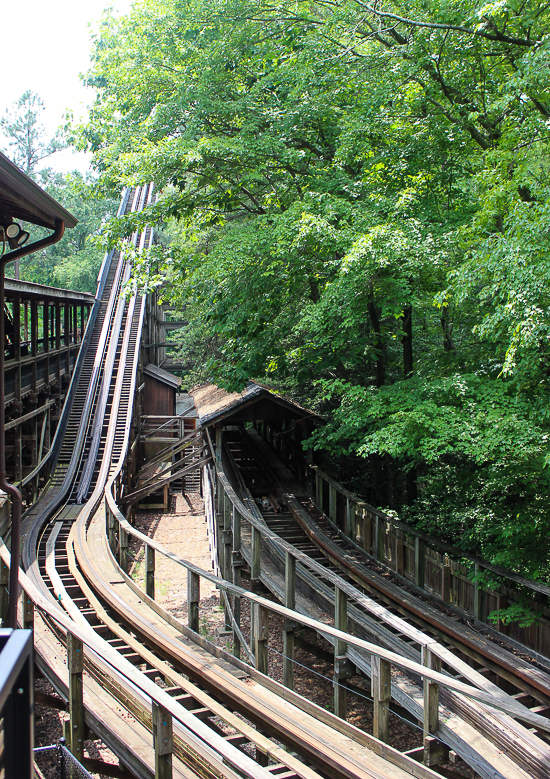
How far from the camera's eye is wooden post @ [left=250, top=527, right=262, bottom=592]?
28.6 feet

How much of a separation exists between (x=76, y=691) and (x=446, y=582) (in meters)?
5.97

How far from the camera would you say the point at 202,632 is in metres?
10.8

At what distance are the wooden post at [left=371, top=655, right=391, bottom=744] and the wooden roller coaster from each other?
0.04ft

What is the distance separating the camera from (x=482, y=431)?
8148 mm

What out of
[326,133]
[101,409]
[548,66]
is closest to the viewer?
[548,66]

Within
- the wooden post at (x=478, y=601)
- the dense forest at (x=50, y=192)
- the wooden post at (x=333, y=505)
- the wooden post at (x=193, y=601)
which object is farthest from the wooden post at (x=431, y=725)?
the dense forest at (x=50, y=192)

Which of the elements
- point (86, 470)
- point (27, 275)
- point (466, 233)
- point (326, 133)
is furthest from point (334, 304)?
point (27, 275)

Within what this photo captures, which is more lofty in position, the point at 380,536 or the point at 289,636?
the point at 380,536

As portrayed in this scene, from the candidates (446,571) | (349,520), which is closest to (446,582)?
(446,571)

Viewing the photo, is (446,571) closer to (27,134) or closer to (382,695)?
(382,695)

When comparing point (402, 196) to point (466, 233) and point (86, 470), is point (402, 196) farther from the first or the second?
point (86, 470)

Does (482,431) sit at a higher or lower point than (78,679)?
higher

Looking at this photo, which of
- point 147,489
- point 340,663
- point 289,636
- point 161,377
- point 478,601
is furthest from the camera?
point 161,377

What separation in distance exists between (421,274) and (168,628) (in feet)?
22.6
